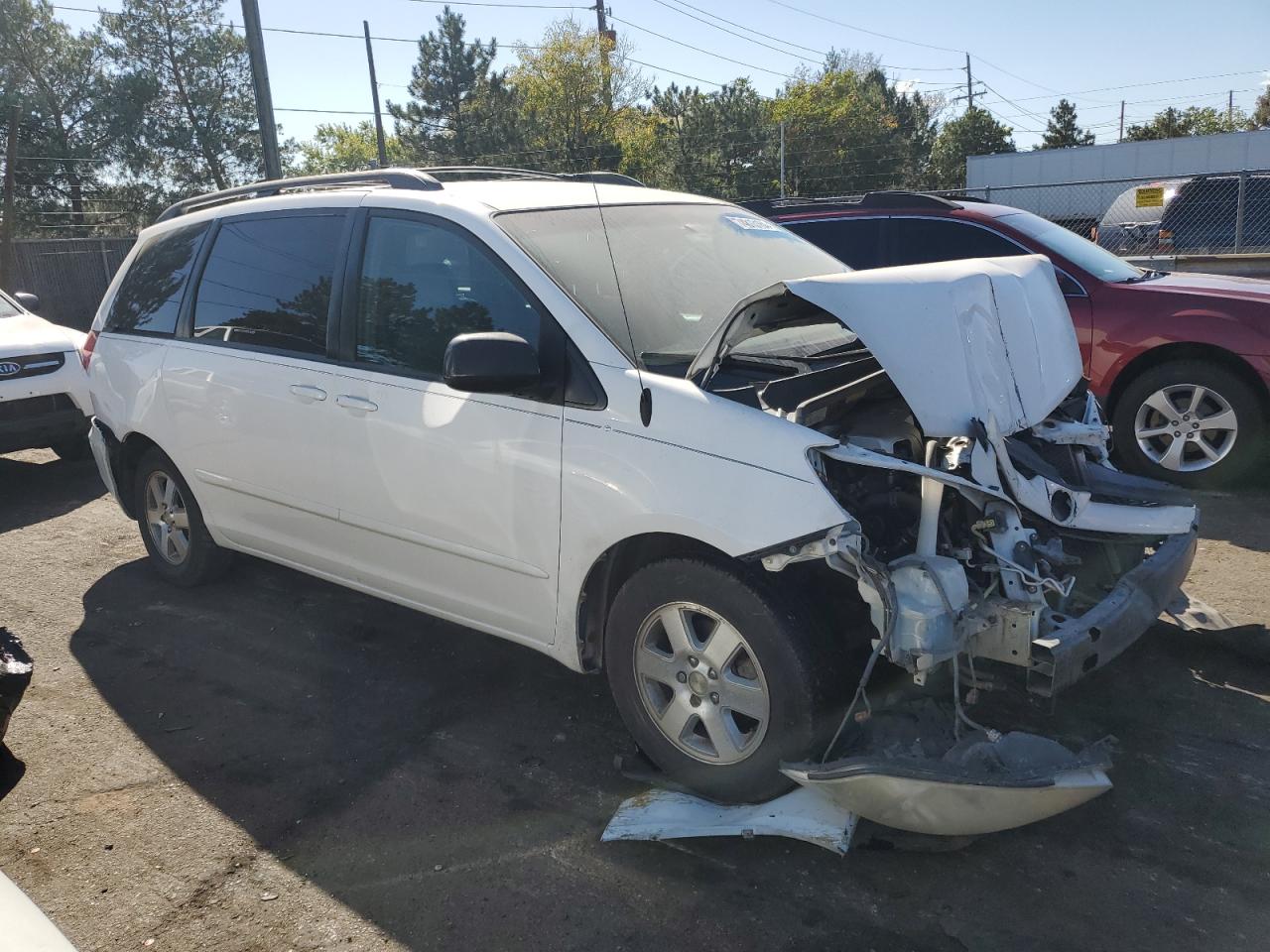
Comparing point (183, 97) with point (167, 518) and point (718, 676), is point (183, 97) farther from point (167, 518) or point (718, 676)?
point (718, 676)

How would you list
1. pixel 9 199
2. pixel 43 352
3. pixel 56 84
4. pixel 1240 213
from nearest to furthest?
pixel 43 352, pixel 1240 213, pixel 9 199, pixel 56 84

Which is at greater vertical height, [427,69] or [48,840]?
[427,69]

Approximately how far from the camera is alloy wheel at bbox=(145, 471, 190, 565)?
206 inches

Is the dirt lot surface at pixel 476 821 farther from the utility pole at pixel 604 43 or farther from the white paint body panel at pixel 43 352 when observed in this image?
the utility pole at pixel 604 43

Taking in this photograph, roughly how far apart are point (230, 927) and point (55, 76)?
141ft

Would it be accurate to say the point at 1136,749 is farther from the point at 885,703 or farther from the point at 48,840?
the point at 48,840

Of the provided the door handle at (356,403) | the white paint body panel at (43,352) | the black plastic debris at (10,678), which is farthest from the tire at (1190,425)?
the white paint body panel at (43,352)

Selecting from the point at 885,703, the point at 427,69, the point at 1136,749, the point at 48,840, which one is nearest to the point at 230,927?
the point at 48,840

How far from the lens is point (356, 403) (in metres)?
3.95

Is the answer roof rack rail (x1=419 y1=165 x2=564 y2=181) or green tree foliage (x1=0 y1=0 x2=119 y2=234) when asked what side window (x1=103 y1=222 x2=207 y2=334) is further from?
green tree foliage (x1=0 y1=0 x2=119 y2=234)

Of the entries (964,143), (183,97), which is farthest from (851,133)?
(183,97)

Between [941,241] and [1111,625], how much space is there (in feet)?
15.6

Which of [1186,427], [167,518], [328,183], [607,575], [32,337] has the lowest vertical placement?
[1186,427]

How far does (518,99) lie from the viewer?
47.1m
